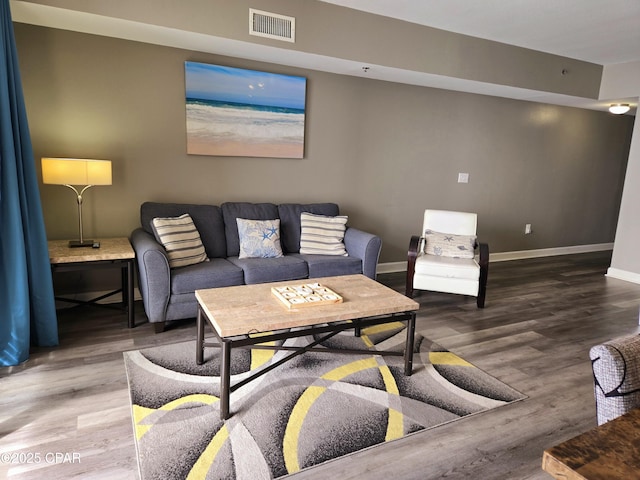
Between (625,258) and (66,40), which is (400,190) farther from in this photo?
(66,40)

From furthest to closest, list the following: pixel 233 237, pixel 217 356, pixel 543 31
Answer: pixel 543 31 → pixel 233 237 → pixel 217 356

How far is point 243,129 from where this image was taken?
404 centimetres

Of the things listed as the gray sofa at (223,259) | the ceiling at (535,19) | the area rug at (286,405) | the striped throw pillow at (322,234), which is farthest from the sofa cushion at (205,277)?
the ceiling at (535,19)

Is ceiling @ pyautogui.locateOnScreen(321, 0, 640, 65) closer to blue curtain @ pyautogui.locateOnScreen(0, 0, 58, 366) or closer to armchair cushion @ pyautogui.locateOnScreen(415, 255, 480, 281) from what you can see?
armchair cushion @ pyautogui.locateOnScreen(415, 255, 480, 281)

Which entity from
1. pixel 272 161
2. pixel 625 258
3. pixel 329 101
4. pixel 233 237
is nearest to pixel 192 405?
pixel 233 237

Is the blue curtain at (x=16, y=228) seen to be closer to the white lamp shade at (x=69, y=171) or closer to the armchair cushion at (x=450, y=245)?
the white lamp shade at (x=69, y=171)

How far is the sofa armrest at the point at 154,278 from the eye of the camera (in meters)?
2.98

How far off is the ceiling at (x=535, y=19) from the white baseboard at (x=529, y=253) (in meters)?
2.65

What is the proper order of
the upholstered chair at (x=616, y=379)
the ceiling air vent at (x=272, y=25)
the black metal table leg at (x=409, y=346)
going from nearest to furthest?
the upholstered chair at (x=616, y=379) → the black metal table leg at (x=409, y=346) → the ceiling air vent at (x=272, y=25)

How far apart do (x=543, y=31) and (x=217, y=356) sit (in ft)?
13.9

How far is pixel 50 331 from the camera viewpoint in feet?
9.23

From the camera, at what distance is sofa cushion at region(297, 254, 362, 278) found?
12.2ft

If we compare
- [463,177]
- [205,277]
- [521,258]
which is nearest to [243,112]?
[205,277]

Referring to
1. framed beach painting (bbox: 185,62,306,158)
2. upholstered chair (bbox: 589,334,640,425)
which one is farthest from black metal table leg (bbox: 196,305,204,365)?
upholstered chair (bbox: 589,334,640,425)
